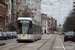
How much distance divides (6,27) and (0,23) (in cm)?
582

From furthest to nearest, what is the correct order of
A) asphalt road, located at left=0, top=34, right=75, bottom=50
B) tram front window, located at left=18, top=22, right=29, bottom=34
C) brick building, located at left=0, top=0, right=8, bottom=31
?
brick building, located at left=0, top=0, right=8, bottom=31 → tram front window, located at left=18, top=22, right=29, bottom=34 → asphalt road, located at left=0, top=34, right=75, bottom=50

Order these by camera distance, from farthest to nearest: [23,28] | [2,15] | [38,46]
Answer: [2,15]
[23,28]
[38,46]

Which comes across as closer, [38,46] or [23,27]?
[38,46]

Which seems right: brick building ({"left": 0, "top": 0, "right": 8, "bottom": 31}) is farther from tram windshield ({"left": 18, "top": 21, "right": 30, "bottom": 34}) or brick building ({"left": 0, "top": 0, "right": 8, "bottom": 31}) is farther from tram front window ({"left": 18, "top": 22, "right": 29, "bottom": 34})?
tram front window ({"left": 18, "top": 22, "right": 29, "bottom": 34})

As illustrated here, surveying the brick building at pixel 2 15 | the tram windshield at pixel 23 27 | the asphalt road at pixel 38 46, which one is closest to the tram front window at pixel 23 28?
the tram windshield at pixel 23 27

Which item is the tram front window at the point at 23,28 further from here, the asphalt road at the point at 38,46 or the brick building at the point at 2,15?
the brick building at the point at 2,15

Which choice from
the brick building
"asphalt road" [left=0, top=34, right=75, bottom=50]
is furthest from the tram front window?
the brick building

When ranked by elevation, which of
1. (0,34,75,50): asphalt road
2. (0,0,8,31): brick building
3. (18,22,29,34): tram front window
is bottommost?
(0,34,75,50): asphalt road

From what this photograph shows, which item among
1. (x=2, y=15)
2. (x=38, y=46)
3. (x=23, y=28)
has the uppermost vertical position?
(x=2, y=15)

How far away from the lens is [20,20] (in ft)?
98.9

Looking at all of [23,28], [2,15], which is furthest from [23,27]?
[2,15]

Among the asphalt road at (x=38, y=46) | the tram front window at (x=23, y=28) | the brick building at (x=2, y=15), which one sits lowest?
the asphalt road at (x=38, y=46)

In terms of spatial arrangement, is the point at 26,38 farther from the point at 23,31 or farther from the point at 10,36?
the point at 10,36

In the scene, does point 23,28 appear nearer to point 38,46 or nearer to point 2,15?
point 38,46
